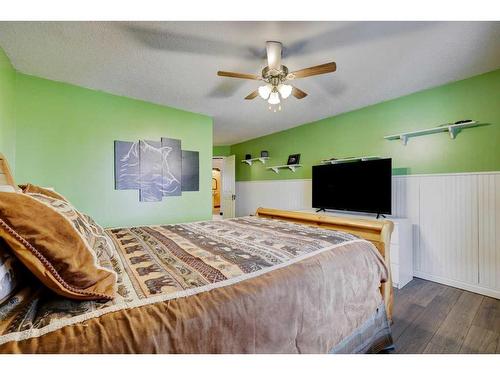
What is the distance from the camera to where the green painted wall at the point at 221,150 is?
6340mm

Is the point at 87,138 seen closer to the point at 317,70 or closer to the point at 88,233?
the point at 88,233

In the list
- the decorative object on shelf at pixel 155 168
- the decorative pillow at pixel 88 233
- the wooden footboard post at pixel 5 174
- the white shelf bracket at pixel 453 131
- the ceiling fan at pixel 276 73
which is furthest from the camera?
the decorative object on shelf at pixel 155 168

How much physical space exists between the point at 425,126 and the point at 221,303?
10.6ft

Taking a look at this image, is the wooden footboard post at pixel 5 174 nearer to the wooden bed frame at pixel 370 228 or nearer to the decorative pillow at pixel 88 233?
the decorative pillow at pixel 88 233

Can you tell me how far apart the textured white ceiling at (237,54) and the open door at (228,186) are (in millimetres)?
2831

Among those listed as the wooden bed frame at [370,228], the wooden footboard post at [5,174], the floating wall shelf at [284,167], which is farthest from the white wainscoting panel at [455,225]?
the wooden footboard post at [5,174]

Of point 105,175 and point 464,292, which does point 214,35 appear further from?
point 464,292

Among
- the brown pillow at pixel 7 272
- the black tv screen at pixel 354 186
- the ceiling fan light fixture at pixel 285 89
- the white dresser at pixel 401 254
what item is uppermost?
the ceiling fan light fixture at pixel 285 89

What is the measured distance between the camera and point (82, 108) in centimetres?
271

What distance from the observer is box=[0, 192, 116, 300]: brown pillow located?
2.27 ft

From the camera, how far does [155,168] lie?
3.23 metres

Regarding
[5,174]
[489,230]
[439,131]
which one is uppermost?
[439,131]

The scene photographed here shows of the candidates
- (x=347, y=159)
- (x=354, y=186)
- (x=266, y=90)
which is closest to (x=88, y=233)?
(x=266, y=90)

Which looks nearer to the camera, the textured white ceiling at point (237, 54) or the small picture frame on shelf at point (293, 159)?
the textured white ceiling at point (237, 54)
